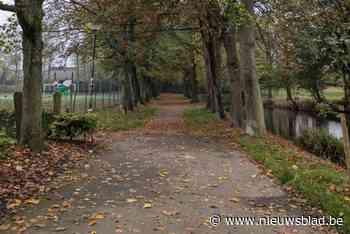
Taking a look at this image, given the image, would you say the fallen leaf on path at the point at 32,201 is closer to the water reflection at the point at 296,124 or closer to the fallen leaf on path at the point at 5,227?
the fallen leaf on path at the point at 5,227

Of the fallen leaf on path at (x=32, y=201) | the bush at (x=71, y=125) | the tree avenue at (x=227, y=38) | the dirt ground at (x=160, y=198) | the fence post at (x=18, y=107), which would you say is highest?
the tree avenue at (x=227, y=38)

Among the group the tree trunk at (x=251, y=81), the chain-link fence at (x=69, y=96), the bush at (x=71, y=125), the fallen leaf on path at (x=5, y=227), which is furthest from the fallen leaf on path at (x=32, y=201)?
the tree trunk at (x=251, y=81)

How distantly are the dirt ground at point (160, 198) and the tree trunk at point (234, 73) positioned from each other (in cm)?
731

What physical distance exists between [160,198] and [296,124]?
64.6ft

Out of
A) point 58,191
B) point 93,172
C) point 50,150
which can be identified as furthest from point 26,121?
point 58,191

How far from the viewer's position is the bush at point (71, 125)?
10867 millimetres

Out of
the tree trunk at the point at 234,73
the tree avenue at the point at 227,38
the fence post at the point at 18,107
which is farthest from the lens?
the tree trunk at the point at 234,73

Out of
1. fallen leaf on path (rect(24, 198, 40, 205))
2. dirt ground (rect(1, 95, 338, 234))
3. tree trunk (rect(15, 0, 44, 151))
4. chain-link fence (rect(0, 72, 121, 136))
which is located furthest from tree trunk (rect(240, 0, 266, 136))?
fallen leaf on path (rect(24, 198, 40, 205))

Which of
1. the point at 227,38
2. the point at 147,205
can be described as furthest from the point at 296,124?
the point at 147,205

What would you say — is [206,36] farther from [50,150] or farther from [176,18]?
[50,150]

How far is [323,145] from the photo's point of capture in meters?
14.8

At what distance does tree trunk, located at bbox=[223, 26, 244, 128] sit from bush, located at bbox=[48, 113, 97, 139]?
7674 millimetres

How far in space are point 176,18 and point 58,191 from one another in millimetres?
13347

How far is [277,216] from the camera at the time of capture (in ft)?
18.2
